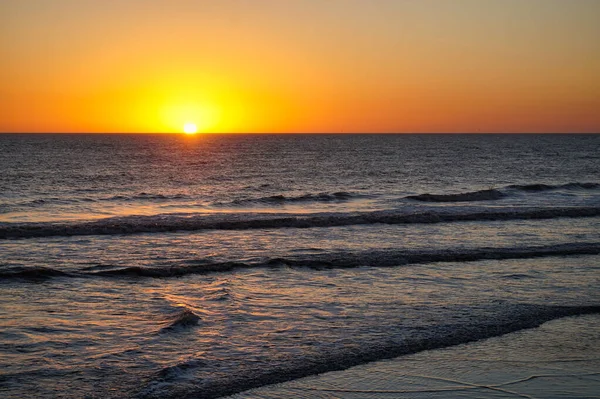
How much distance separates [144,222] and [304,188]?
68.7 feet

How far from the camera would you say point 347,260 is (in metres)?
16.2

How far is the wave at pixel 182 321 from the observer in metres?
10.0

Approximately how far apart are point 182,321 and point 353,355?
9.79 ft

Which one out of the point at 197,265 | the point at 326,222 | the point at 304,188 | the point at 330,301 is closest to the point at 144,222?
the point at 326,222

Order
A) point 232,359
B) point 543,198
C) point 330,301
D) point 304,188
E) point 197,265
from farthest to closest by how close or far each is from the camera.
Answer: point 304,188 → point 543,198 → point 197,265 → point 330,301 → point 232,359

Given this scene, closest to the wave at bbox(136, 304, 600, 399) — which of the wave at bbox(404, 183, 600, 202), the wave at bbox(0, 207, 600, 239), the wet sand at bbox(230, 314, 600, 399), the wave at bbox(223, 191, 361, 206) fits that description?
the wet sand at bbox(230, 314, 600, 399)

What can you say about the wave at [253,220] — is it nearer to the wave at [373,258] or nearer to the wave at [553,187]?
the wave at [373,258]

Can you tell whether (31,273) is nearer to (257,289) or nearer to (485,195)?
(257,289)

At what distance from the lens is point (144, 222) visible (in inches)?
944

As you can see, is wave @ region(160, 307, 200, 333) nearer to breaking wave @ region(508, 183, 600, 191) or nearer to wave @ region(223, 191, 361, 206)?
wave @ region(223, 191, 361, 206)

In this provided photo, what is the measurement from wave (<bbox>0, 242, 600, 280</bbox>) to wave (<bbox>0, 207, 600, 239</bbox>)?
671 cm

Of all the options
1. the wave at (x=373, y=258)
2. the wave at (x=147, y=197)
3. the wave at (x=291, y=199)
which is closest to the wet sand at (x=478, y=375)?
the wave at (x=373, y=258)

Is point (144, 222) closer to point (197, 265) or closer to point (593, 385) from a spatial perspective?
point (197, 265)

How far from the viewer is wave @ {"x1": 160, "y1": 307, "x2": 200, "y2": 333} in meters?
10.0
